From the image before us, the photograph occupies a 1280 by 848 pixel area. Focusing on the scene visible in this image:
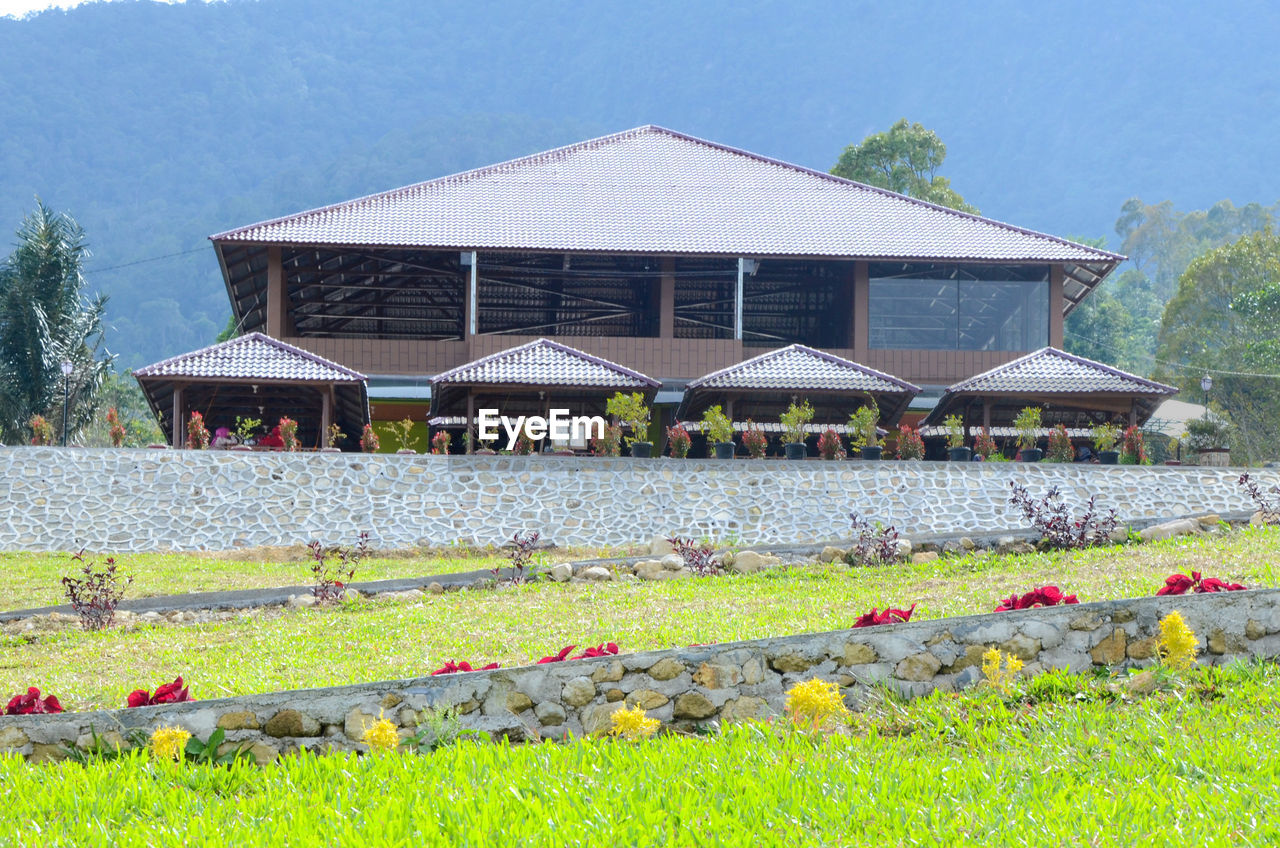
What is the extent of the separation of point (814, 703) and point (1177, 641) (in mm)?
2138

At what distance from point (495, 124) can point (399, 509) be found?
136 meters

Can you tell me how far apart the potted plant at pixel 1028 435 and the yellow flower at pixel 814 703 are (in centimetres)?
1466

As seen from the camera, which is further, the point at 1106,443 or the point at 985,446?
the point at 985,446

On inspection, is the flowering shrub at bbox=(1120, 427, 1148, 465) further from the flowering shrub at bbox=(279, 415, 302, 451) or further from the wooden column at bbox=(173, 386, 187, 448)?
the wooden column at bbox=(173, 386, 187, 448)

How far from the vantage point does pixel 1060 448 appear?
19.5 m

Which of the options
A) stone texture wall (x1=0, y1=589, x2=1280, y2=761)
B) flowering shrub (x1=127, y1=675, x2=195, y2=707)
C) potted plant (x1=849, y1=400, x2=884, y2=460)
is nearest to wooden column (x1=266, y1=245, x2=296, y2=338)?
potted plant (x1=849, y1=400, x2=884, y2=460)

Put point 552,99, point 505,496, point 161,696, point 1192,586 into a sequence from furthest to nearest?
point 552,99 < point 505,496 < point 1192,586 < point 161,696

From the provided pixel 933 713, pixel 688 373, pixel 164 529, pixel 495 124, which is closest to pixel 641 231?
pixel 688 373

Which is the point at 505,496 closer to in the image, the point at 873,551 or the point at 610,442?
the point at 610,442

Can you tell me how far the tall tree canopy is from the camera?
38219 mm

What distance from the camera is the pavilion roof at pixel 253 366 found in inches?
805

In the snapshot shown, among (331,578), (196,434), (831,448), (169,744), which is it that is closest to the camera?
(169,744)

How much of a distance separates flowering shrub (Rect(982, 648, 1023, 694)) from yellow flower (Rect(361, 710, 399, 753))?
301 centimetres

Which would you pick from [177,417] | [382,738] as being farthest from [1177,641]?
[177,417]
